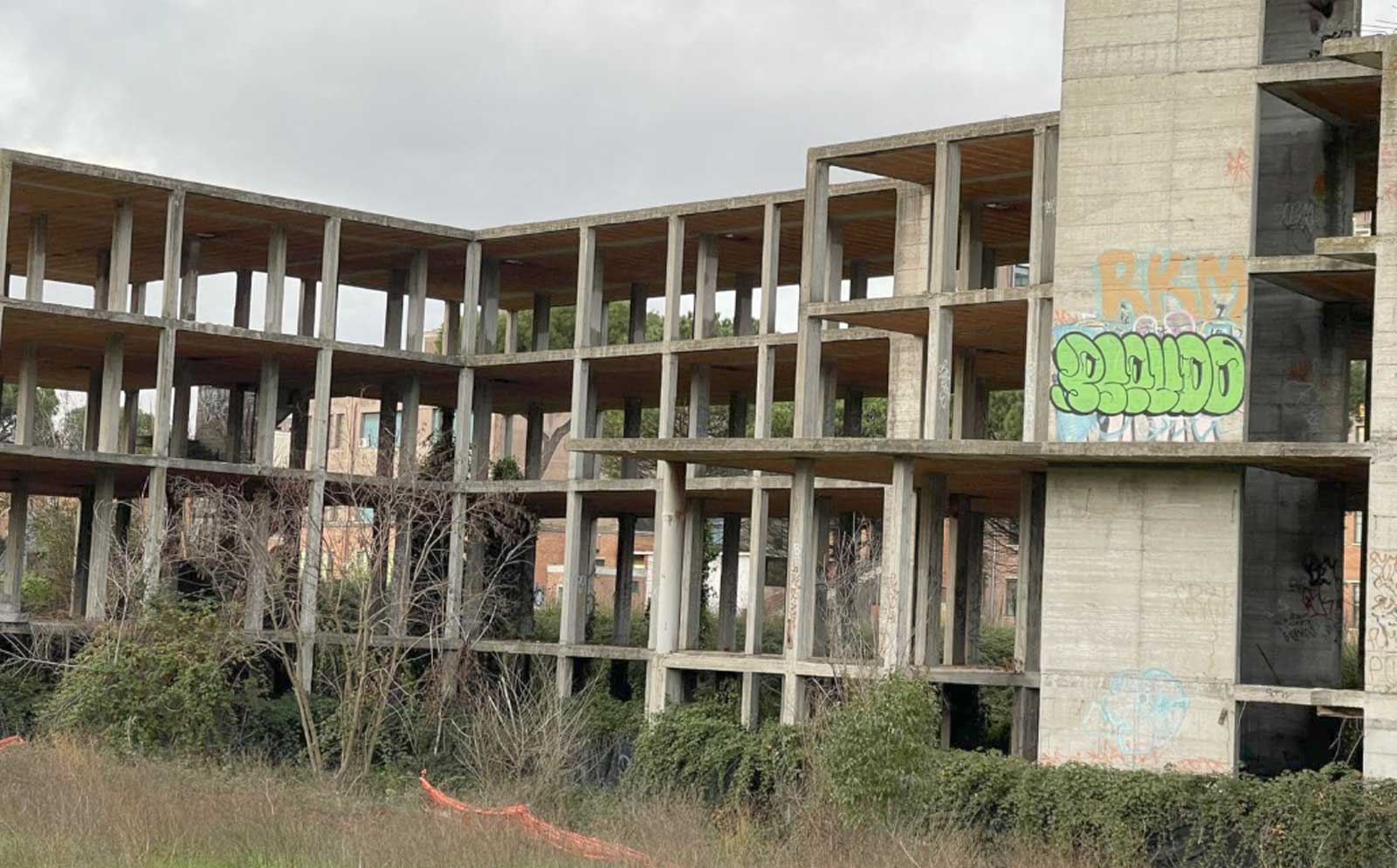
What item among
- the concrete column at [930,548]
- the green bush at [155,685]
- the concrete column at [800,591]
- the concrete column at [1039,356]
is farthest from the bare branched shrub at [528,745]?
the concrete column at [1039,356]

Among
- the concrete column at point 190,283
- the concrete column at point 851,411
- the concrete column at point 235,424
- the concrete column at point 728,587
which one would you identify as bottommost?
the concrete column at point 728,587

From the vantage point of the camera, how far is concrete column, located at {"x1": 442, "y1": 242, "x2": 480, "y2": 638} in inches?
1564

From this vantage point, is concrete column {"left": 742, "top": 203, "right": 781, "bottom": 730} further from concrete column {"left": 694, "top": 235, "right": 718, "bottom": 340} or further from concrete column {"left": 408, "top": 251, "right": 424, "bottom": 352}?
concrete column {"left": 408, "top": 251, "right": 424, "bottom": 352}

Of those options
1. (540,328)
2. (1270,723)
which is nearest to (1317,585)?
(1270,723)

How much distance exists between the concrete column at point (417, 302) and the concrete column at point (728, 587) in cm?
716

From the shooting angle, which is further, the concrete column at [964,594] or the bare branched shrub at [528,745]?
the concrete column at [964,594]

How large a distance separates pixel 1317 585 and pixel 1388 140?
6.40 meters

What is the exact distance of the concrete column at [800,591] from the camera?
29.1 meters

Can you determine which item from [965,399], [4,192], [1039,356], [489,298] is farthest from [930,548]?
[4,192]

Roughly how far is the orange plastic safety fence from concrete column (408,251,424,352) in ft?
53.7

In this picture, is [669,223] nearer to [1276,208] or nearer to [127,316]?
[127,316]

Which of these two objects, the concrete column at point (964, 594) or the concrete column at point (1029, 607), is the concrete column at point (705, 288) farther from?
the concrete column at point (1029, 607)

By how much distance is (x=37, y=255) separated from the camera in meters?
38.0

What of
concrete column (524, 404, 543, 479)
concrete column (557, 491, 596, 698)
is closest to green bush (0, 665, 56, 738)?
concrete column (557, 491, 596, 698)
